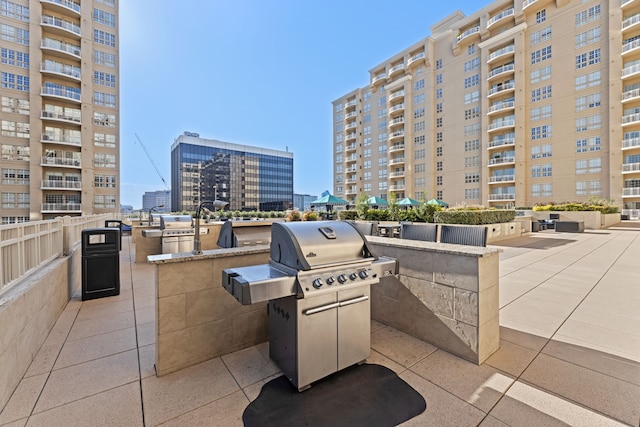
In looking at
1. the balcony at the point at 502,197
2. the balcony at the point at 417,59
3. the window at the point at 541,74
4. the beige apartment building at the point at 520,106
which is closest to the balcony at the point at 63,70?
the beige apartment building at the point at 520,106

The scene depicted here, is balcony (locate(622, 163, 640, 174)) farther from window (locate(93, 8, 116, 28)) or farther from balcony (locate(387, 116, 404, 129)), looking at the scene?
window (locate(93, 8, 116, 28))

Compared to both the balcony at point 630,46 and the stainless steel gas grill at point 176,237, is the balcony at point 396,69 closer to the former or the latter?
the balcony at point 630,46

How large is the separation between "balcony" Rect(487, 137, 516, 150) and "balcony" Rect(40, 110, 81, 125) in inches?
1604

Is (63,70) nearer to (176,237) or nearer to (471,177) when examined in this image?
(176,237)

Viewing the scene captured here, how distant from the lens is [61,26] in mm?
23094

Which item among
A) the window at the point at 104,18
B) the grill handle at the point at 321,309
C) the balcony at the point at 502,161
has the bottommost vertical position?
the grill handle at the point at 321,309

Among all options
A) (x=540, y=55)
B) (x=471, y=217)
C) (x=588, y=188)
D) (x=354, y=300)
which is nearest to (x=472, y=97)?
(x=540, y=55)

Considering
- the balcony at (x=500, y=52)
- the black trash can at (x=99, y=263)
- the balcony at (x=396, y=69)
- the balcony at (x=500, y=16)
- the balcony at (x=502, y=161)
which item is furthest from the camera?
the balcony at (x=396, y=69)

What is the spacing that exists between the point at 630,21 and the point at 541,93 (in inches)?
261

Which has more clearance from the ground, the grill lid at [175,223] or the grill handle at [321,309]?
the grill lid at [175,223]

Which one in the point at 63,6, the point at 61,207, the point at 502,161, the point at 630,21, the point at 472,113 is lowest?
the point at 61,207

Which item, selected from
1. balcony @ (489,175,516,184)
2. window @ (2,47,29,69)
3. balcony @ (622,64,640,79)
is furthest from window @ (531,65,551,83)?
window @ (2,47,29,69)

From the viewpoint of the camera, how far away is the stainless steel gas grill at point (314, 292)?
183 centimetres

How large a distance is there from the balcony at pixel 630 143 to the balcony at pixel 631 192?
3266 mm
